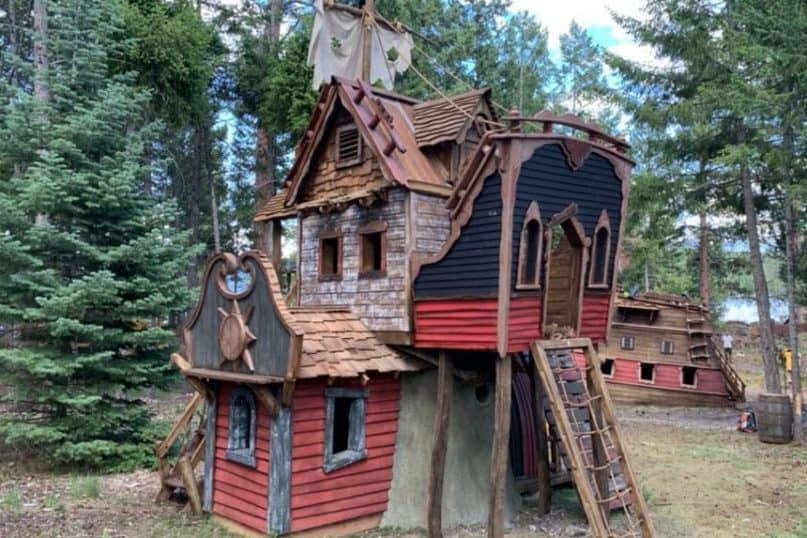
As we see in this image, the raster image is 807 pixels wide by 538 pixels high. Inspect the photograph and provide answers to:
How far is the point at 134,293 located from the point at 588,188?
9.41 metres

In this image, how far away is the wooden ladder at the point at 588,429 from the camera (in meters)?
7.76

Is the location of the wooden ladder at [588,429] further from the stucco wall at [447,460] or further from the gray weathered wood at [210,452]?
the gray weathered wood at [210,452]

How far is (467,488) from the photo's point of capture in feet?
32.8

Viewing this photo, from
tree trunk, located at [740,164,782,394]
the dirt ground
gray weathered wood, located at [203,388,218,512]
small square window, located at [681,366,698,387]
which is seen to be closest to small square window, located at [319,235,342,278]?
gray weathered wood, located at [203,388,218,512]

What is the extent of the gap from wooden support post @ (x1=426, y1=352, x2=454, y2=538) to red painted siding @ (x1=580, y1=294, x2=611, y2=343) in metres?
2.24

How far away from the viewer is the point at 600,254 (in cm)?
958

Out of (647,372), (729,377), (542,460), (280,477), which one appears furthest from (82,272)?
(729,377)

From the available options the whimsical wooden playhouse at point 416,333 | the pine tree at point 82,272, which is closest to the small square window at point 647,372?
the whimsical wooden playhouse at point 416,333

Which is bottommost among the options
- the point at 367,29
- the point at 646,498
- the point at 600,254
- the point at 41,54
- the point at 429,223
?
the point at 646,498

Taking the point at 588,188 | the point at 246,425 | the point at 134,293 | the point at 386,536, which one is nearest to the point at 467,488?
the point at 386,536

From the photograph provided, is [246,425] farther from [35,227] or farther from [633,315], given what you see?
[633,315]

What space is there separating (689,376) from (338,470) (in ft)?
57.6

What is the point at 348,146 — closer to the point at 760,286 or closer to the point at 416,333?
the point at 416,333

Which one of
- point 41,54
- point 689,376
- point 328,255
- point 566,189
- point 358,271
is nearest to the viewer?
point 566,189
